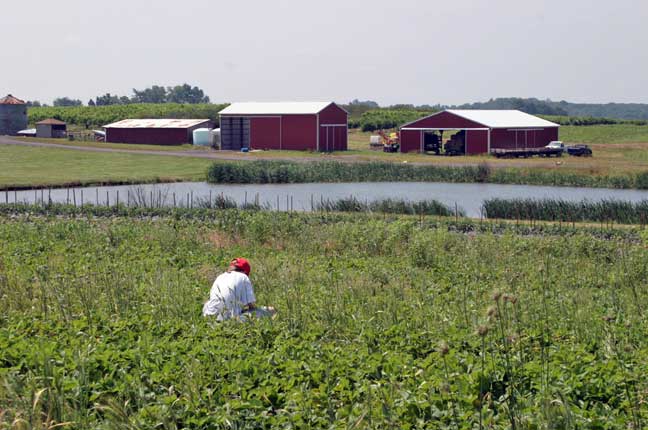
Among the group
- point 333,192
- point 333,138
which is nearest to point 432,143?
point 333,138

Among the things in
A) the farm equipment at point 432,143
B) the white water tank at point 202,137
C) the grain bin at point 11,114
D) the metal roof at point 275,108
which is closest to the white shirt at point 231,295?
the metal roof at point 275,108

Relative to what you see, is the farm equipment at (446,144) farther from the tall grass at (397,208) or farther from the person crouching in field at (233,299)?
the person crouching in field at (233,299)

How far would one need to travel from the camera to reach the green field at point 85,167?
49375 millimetres

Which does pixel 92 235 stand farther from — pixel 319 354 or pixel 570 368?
pixel 570 368

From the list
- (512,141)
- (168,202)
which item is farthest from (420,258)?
(512,141)

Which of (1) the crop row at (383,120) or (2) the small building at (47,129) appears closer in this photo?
(2) the small building at (47,129)

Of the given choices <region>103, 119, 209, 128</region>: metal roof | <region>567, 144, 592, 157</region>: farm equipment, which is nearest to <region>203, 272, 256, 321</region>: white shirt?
<region>567, 144, 592, 157</region>: farm equipment

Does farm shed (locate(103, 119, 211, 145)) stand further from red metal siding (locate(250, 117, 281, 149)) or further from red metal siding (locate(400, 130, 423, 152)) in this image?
red metal siding (locate(400, 130, 423, 152))

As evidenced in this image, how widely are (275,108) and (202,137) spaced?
8039 millimetres

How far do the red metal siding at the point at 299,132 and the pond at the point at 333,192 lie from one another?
23.4m

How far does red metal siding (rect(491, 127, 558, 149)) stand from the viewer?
227 feet

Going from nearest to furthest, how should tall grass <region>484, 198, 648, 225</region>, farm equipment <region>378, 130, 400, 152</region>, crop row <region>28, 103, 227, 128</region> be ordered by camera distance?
tall grass <region>484, 198, 648, 225</region> < farm equipment <region>378, 130, 400, 152</region> < crop row <region>28, 103, 227, 128</region>

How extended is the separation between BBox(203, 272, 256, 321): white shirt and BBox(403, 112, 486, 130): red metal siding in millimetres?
59403

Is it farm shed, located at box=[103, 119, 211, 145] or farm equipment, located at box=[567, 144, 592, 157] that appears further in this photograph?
farm shed, located at box=[103, 119, 211, 145]
